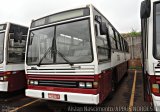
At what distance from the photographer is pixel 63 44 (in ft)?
15.7

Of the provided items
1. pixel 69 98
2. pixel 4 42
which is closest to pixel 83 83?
pixel 69 98

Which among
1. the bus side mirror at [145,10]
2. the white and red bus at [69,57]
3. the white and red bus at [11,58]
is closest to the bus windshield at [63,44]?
the white and red bus at [69,57]

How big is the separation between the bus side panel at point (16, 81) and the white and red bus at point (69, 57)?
5.64 feet

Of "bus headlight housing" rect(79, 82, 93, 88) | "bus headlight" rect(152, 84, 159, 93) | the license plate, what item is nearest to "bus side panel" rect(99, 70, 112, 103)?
"bus headlight housing" rect(79, 82, 93, 88)

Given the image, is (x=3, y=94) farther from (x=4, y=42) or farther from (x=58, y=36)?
(x=58, y=36)

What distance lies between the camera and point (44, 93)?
492cm

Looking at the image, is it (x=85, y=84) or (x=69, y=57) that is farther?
(x=69, y=57)

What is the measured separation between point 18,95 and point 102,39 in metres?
4.97

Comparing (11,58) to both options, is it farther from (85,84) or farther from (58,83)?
(85,84)

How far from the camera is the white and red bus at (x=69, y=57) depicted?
4375 millimetres

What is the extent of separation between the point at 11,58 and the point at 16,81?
3.11 ft

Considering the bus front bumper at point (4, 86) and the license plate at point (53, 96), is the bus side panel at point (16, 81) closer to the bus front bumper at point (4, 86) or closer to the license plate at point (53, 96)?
the bus front bumper at point (4, 86)

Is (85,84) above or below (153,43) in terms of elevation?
below

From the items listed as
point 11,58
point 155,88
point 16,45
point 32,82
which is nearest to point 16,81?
point 11,58
